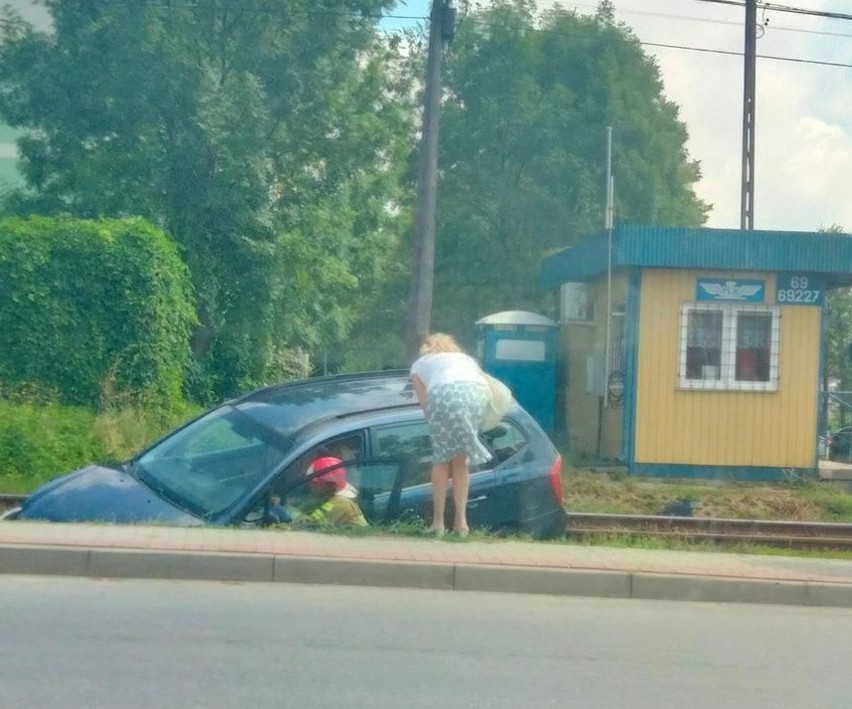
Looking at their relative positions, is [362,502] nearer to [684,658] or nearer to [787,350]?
[684,658]

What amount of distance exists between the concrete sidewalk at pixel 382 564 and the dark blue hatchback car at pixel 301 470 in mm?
286

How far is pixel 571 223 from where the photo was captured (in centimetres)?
3503

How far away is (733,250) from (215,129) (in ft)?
28.8

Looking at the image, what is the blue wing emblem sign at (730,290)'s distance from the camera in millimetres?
19344

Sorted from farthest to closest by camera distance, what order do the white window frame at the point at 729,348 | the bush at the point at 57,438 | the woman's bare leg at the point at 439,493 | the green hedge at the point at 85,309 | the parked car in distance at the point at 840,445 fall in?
the parked car in distance at the point at 840,445
the white window frame at the point at 729,348
the green hedge at the point at 85,309
the bush at the point at 57,438
the woman's bare leg at the point at 439,493

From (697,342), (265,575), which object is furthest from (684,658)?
(697,342)

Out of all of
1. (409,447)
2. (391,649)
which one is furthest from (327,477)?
(391,649)

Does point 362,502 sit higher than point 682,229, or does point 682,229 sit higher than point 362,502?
point 682,229

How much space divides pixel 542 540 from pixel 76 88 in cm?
1609

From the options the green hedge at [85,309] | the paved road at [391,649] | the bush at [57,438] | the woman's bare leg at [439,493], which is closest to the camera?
the paved road at [391,649]

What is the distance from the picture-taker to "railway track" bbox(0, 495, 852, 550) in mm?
12789

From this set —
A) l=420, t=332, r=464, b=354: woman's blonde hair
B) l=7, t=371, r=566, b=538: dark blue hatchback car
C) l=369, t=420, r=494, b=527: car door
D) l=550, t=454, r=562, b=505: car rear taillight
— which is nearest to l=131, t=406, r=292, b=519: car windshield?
l=7, t=371, r=566, b=538: dark blue hatchback car

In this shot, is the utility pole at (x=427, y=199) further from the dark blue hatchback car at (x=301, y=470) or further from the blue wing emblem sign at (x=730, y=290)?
the dark blue hatchback car at (x=301, y=470)

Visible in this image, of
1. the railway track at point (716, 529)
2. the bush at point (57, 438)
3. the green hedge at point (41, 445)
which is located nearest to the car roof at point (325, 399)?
the railway track at point (716, 529)
